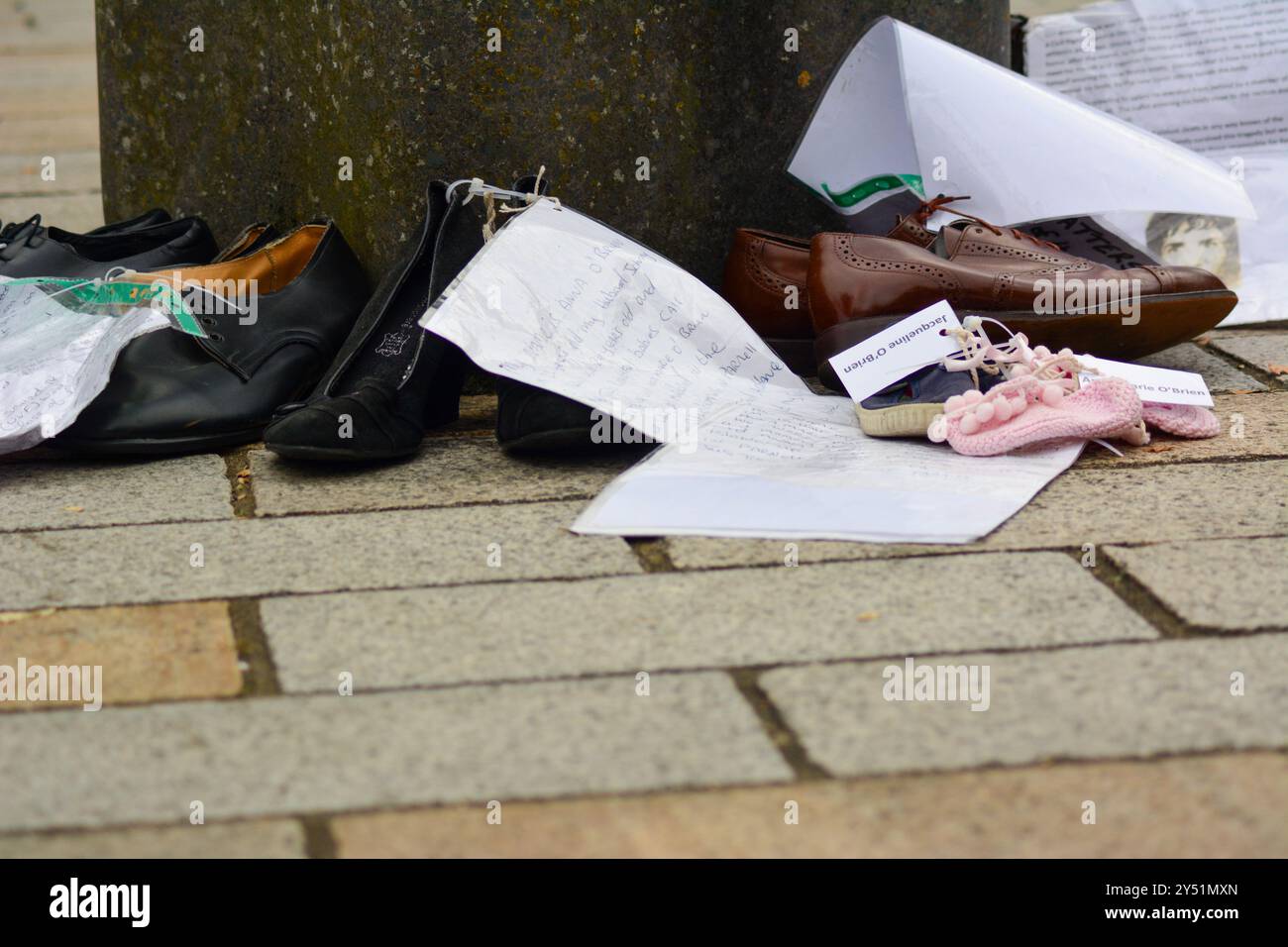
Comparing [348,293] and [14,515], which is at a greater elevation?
[348,293]

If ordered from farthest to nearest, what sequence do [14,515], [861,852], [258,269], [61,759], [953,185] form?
1. [953,185]
2. [258,269]
3. [14,515]
4. [61,759]
5. [861,852]

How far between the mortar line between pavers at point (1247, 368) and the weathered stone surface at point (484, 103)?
74 cm

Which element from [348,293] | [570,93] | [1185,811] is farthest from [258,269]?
[1185,811]

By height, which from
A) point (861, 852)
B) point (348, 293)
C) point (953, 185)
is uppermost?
point (953, 185)

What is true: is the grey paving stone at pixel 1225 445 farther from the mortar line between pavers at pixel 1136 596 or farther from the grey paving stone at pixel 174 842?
the grey paving stone at pixel 174 842

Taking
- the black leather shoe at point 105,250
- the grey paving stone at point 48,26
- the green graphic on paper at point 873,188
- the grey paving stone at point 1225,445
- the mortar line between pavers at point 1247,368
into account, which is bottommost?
the grey paving stone at point 1225,445

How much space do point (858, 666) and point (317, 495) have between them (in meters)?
0.92

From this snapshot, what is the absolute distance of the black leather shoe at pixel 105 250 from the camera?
8.63 ft

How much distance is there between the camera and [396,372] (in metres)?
2.23

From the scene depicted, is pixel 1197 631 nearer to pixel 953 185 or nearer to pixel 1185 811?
pixel 1185 811

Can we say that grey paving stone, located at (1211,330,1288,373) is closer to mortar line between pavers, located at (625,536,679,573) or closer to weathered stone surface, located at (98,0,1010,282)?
weathered stone surface, located at (98,0,1010,282)

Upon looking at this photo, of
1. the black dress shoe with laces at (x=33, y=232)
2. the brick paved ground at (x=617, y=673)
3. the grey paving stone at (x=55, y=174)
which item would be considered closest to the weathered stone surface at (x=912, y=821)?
the brick paved ground at (x=617, y=673)

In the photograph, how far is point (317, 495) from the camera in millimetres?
2018

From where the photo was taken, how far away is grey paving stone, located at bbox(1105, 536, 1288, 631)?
1498 millimetres
